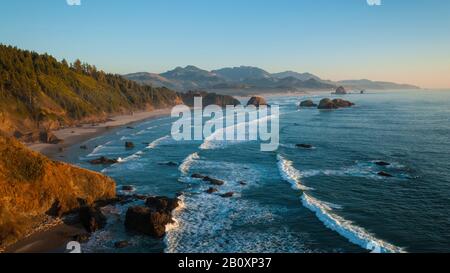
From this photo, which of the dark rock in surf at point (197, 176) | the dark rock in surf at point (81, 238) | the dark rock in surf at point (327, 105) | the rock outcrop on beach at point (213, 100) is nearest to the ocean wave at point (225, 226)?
the dark rock in surf at point (197, 176)

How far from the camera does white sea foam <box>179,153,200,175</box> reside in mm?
43941

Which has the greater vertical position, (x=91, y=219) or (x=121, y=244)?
(x=91, y=219)

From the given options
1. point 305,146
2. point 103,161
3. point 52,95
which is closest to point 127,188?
point 103,161

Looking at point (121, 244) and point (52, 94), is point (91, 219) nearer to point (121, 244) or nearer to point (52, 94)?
point (121, 244)

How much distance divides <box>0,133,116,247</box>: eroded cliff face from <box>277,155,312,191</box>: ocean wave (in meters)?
18.1

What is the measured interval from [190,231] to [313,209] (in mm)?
9873

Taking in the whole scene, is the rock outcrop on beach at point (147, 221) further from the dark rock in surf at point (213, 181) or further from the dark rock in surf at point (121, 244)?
the dark rock in surf at point (213, 181)

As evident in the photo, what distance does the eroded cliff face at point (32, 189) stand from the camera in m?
24.7

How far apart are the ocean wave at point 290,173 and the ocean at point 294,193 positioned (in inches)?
4.1

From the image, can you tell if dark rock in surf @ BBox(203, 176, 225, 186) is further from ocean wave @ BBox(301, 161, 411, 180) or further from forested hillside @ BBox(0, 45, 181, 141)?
forested hillside @ BBox(0, 45, 181, 141)

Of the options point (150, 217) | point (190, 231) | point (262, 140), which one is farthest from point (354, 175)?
point (262, 140)

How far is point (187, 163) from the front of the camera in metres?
47.6

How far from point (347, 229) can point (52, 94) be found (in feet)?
283

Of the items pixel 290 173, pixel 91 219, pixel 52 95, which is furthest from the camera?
pixel 52 95
